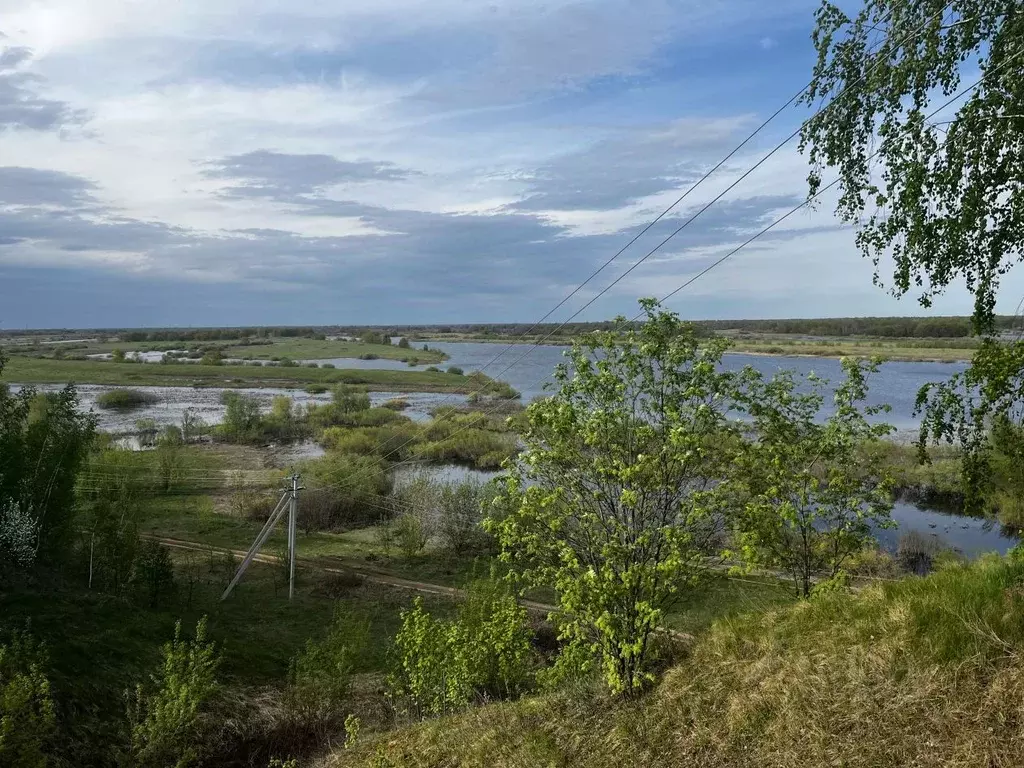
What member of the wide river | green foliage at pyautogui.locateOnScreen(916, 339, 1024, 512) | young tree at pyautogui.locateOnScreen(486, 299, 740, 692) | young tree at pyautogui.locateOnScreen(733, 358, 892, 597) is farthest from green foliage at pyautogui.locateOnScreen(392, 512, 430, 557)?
green foliage at pyautogui.locateOnScreen(916, 339, 1024, 512)

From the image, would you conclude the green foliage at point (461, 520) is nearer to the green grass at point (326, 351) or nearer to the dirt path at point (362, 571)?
the dirt path at point (362, 571)

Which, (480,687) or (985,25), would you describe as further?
(480,687)

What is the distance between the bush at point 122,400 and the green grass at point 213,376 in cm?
891

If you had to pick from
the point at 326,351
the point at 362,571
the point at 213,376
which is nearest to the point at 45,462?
the point at 362,571

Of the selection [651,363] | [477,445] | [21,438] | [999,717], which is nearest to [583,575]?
[651,363]

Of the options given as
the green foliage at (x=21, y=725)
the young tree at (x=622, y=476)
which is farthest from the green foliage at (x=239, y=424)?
the young tree at (x=622, y=476)

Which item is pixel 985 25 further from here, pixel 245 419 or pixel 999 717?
pixel 245 419

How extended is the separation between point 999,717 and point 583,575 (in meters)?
3.70

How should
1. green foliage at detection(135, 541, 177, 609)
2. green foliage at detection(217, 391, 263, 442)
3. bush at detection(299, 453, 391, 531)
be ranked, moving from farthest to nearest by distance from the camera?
green foliage at detection(217, 391, 263, 442) < bush at detection(299, 453, 391, 531) < green foliage at detection(135, 541, 177, 609)

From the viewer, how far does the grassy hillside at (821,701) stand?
5637 mm

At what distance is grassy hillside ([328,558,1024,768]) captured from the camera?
564cm

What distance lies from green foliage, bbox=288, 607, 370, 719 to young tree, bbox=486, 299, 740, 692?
678 centimetres

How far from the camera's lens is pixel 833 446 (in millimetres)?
10406

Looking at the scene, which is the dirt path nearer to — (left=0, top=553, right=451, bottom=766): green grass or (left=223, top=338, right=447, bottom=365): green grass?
(left=0, top=553, right=451, bottom=766): green grass
